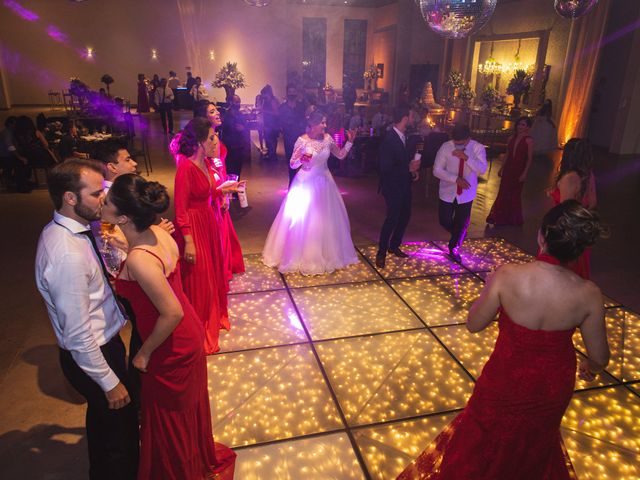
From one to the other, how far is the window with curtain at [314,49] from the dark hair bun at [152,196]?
19236 mm

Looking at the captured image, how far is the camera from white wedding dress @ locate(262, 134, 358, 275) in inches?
186

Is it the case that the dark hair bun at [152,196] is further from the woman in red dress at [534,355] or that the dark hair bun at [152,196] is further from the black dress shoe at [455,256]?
the black dress shoe at [455,256]

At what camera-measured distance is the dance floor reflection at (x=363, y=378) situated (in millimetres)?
2545

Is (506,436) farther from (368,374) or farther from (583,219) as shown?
(368,374)

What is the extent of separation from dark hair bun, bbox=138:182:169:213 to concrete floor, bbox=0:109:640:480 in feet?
5.23

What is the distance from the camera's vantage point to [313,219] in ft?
15.5

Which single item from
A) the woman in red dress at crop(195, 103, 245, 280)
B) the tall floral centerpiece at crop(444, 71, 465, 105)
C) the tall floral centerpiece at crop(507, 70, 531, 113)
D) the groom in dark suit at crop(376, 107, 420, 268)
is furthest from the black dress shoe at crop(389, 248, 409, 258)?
the tall floral centerpiece at crop(444, 71, 465, 105)

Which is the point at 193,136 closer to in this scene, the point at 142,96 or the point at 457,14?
the point at 457,14

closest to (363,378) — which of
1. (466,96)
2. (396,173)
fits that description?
(396,173)

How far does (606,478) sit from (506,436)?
3.24ft

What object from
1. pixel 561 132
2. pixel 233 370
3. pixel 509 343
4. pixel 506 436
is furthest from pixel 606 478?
pixel 561 132

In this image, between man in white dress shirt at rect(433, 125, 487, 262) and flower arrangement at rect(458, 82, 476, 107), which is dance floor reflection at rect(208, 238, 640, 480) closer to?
man in white dress shirt at rect(433, 125, 487, 262)

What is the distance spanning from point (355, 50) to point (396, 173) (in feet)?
60.7

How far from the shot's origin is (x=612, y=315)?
13.2 feet
